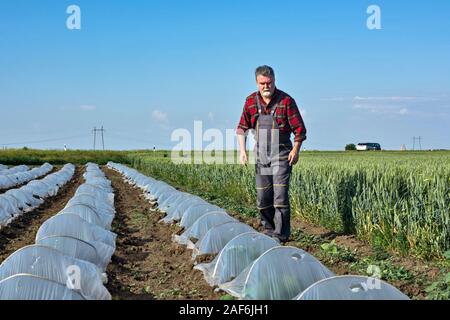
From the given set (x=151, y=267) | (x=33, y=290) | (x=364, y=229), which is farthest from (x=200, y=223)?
(x=33, y=290)

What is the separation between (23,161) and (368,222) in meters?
39.2

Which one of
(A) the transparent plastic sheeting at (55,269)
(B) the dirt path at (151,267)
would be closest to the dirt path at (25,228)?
(B) the dirt path at (151,267)

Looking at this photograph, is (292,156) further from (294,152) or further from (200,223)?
(200,223)

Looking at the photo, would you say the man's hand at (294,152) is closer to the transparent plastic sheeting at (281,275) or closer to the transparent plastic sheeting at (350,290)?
the transparent plastic sheeting at (281,275)

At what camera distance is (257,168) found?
750 cm

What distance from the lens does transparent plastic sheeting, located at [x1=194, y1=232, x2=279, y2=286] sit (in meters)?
5.49

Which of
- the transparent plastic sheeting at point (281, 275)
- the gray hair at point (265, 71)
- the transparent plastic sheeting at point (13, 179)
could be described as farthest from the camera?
the transparent plastic sheeting at point (13, 179)

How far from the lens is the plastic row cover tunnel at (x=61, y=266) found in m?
4.07

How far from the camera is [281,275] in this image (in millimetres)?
4527

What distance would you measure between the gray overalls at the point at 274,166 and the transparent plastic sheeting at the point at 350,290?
11.2ft

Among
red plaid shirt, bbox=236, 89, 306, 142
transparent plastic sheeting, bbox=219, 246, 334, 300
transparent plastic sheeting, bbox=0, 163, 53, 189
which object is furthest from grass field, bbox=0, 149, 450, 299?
transparent plastic sheeting, bbox=0, 163, 53, 189

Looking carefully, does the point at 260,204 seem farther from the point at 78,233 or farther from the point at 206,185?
the point at 206,185

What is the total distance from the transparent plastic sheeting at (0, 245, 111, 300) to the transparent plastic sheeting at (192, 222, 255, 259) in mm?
1698

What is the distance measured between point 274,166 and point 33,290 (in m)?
3.93
